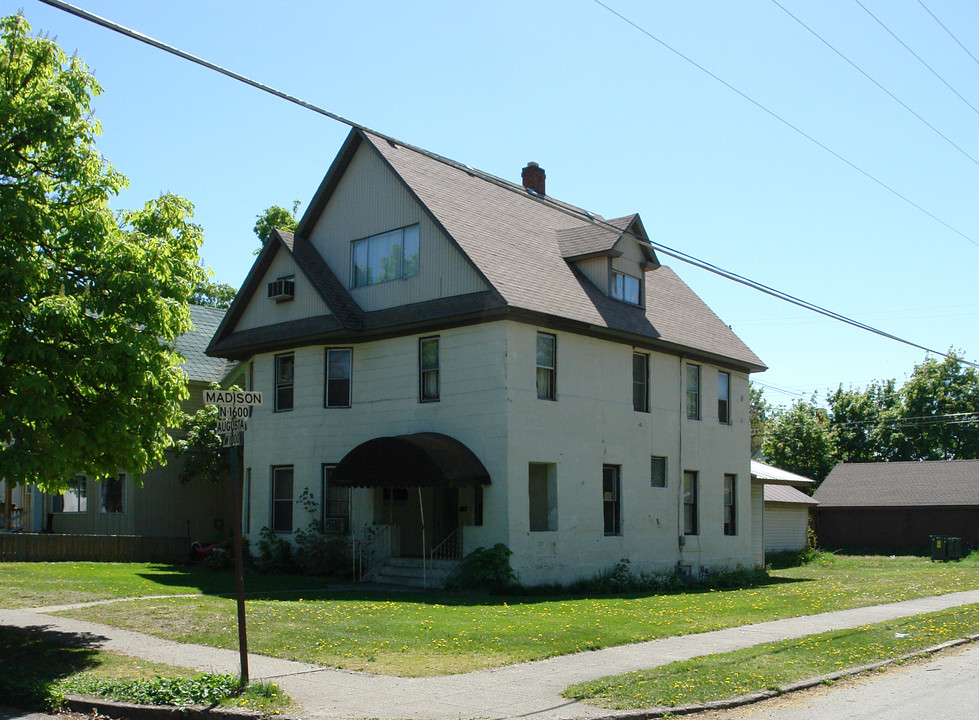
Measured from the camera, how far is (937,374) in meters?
62.5

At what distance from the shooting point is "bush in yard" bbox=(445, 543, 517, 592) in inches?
777

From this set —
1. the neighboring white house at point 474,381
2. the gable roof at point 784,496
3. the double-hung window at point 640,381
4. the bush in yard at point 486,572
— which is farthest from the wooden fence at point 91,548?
the gable roof at point 784,496

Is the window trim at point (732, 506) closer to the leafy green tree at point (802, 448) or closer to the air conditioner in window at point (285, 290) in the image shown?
the air conditioner in window at point (285, 290)

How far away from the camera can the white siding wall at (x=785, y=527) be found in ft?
124

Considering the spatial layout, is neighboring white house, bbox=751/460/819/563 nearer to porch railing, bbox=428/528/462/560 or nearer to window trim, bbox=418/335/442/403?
porch railing, bbox=428/528/462/560

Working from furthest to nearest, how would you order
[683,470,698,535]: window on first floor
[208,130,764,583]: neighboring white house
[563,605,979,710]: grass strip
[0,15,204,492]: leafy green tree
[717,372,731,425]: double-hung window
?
[717,372,731,425]: double-hung window < [683,470,698,535]: window on first floor < [208,130,764,583]: neighboring white house < [0,15,204,492]: leafy green tree < [563,605,979,710]: grass strip

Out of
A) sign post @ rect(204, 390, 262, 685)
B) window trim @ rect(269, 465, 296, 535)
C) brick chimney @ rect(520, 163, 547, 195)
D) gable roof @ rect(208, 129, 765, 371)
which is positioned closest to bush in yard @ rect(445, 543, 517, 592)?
gable roof @ rect(208, 129, 765, 371)

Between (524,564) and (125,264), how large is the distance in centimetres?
1138

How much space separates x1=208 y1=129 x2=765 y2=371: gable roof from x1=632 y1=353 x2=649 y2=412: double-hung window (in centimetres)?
55

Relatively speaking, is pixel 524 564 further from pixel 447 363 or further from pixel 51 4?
pixel 51 4

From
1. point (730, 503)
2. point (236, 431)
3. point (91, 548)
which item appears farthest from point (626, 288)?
point (236, 431)

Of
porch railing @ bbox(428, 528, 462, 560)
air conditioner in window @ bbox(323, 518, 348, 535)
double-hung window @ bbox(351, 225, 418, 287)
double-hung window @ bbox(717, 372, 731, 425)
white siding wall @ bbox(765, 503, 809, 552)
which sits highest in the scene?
double-hung window @ bbox(351, 225, 418, 287)

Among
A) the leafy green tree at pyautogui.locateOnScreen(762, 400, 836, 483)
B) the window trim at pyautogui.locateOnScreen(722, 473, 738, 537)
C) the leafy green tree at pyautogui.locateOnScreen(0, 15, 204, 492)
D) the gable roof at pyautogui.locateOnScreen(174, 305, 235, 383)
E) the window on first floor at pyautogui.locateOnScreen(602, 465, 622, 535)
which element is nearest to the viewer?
the leafy green tree at pyautogui.locateOnScreen(0, 15, 204, 492)

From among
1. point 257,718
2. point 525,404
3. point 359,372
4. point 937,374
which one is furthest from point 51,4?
point 937,374
